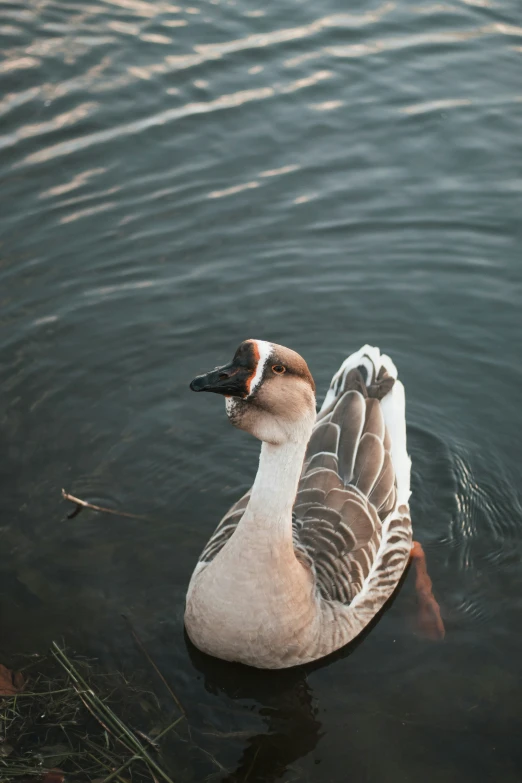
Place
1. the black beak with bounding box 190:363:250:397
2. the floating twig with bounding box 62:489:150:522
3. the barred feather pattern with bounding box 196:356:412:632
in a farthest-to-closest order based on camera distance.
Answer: the floating twig with bounding box 62:489:150:522
the barred feather pattern with bounding box 196:356:412:632
the black beak with bounding box 190:363:250:397

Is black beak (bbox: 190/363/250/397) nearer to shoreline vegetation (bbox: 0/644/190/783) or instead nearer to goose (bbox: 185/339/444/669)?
goose (bbox: 185/339/444/669)

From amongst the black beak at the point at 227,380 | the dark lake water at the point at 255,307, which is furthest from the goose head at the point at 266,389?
the dark lake water at the point at 255,307

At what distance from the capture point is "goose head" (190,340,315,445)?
211 inches

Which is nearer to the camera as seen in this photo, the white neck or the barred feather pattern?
the white neck

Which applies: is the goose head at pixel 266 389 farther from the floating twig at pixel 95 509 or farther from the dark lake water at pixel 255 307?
the floating twig at pixel 95 509

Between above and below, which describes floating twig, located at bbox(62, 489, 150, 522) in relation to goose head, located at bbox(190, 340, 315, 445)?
below

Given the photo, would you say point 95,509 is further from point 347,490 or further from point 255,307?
point 255,307

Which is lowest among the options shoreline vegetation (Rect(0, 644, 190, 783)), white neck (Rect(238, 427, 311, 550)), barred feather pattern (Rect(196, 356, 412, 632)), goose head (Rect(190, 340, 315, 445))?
shoreline vegetation (Rect(0, 644, 190, 783))

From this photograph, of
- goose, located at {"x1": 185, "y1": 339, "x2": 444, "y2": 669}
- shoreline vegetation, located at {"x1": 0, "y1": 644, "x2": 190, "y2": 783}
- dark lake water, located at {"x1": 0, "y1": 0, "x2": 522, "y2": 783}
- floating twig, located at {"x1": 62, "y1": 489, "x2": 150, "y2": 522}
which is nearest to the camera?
goose, located at {"x1": 185, "y1": 339, "x2": 444, "y2": 669}

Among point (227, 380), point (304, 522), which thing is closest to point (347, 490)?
point (304, 522)

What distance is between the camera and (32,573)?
7211 millimetres

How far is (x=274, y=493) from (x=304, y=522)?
1153mm

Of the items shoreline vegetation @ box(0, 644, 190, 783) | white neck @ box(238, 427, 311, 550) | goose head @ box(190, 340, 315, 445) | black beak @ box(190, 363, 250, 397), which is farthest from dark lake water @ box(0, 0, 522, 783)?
black beak @ box(190, 363, 250, 397)

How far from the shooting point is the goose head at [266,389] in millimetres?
5348
